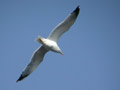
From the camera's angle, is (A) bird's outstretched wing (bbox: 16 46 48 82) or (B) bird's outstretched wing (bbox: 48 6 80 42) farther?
(A) bird's outstretched wing (bbox: 16 46 48 82)

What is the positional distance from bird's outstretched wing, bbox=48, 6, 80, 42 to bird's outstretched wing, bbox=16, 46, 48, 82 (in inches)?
37.0

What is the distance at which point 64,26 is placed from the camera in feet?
42.1

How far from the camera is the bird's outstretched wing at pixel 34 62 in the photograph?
45.1 ft

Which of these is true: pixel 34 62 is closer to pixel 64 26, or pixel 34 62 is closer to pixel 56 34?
pixel 56 34

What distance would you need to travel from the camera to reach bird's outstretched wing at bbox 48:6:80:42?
1272 cm

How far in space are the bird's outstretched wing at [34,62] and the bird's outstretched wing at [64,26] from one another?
0.94m

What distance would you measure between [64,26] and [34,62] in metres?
2.33

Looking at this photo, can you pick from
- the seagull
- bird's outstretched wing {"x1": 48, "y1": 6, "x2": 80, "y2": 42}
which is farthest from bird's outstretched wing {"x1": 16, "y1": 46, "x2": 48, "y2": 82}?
bird's outstretched wing {"x1": 48, "y1": 6, "x2": 80, "y2": 42}

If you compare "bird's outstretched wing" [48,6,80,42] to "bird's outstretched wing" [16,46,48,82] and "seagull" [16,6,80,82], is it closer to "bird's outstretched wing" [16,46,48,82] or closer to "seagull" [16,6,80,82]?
"seagull" [16,6,80,82]

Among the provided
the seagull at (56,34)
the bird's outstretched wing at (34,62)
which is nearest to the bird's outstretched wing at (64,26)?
the seagull at (56,34)

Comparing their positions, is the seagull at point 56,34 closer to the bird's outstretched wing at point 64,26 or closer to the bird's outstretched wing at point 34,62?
the bird's outstretched wing at point 64,26

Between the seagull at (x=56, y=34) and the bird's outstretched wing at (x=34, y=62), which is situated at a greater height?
the seagull at (x=56, y=34)

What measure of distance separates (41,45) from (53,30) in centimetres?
108

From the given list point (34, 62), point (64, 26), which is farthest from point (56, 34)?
point (34, 62)
